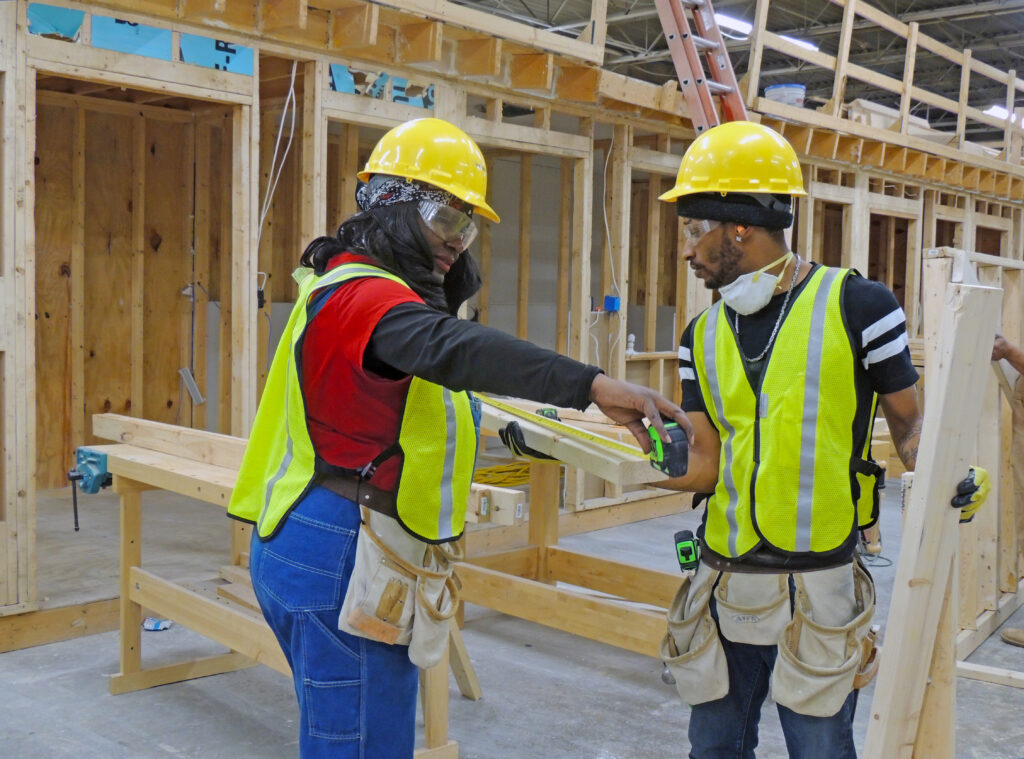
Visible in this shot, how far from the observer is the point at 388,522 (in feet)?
6.54

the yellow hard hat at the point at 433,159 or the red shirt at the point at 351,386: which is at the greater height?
the yellow hard hat at the point at 433,159

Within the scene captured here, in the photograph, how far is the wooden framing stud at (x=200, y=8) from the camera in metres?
4.92

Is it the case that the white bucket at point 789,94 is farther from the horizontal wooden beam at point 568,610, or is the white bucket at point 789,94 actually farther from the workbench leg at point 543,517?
the horizontal wooden beam at point 568,610

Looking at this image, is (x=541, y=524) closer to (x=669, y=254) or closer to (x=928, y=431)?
(x=928, y=431)

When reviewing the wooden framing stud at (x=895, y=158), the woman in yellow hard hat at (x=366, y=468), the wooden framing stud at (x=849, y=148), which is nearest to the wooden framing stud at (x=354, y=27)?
the woman in yellow hard hat at (x=366, y=468)

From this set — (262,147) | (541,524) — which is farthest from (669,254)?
(541,524)

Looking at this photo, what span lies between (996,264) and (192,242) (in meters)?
5.95

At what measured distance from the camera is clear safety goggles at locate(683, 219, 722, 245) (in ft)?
7.95

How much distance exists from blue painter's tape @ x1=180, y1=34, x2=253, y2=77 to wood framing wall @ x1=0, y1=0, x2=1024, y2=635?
0.04 m

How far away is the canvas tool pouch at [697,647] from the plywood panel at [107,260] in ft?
→ 21.1

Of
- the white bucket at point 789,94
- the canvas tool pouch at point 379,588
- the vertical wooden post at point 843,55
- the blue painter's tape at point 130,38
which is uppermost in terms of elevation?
the vertical wooden post at point 843,55

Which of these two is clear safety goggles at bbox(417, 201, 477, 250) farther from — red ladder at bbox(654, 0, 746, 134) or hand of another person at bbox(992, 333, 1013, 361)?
red ladder at bbox(654, 0, 746, 134)

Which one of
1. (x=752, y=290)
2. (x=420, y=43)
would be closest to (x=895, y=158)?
(x=420, y=43)

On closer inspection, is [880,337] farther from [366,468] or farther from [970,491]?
[366,468]
